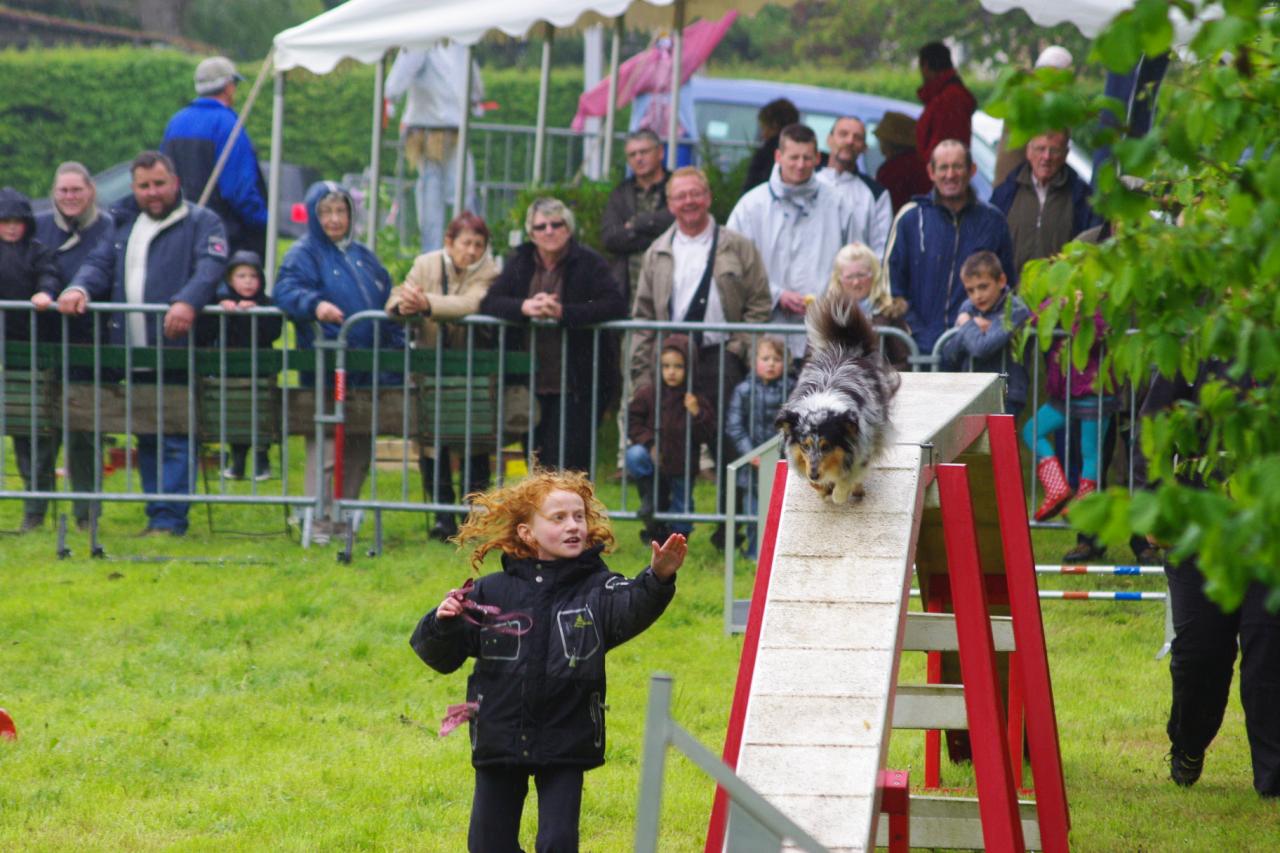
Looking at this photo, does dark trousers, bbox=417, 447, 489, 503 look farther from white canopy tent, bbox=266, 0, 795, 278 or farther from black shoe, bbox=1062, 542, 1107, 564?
black shoe, bbox=1062, 542, 1107, 564

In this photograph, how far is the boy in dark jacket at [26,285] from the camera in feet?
35.1

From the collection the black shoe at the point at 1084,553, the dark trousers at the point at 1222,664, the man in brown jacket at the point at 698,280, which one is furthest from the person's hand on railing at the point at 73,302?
the dark trousers at the point at 1222,664

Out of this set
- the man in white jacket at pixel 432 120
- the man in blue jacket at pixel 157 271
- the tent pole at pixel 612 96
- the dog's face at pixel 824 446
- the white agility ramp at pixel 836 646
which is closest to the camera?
the white agility ramp at pixel 836 646

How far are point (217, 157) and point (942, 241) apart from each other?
20.0 ft

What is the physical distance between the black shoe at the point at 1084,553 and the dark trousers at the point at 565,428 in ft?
9.55

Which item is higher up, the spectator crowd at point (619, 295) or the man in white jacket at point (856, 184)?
the man in white jacket at point (856, 184)

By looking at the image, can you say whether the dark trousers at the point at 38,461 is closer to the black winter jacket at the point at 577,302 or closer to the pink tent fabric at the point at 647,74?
the black winter jacket at the point at 577,302

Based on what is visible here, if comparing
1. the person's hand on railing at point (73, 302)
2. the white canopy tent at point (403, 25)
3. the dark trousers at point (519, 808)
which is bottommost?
the dark trousers at point (519, 808)

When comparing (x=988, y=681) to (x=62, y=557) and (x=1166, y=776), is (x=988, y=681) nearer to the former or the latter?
(x=1166, y=776)

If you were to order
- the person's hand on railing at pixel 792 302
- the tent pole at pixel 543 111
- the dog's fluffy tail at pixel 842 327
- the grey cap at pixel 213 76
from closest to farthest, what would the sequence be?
the dog's fluffy tail at pixel 842 327 → the person's hand on railing at pixel 792 302 → the grey cap at pixel 213 76 → the tent pole at pixel 543 111

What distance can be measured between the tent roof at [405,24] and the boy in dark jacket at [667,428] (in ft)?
10.1

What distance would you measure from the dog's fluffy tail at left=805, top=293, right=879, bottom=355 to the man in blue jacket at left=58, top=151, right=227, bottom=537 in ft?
18.5

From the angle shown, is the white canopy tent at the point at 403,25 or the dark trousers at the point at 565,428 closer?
the dark trousers at the point at 565,428

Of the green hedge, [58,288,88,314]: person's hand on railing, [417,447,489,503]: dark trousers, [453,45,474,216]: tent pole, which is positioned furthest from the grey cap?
the green hedge
